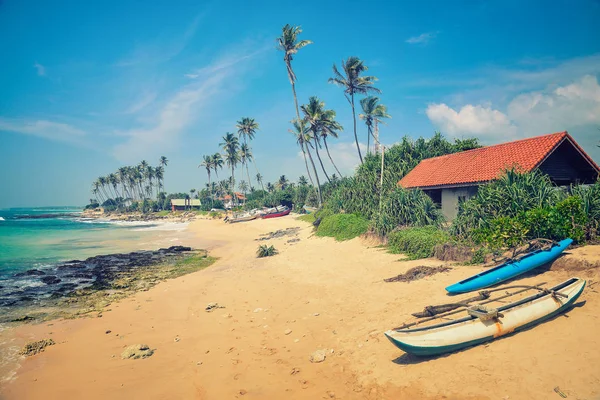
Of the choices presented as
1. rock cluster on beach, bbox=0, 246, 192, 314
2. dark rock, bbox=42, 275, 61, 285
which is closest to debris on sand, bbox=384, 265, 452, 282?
rock cluster on beach, bbox=0, 246, 192, 314

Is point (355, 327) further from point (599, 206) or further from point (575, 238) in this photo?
point (599, 206)

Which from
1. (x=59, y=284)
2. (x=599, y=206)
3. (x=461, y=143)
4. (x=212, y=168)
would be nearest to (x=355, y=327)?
(x=599, y=206)

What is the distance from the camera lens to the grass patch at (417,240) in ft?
38.3

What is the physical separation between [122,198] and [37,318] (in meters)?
123

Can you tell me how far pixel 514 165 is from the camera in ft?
44.3

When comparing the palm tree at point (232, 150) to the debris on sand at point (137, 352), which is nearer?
the debris on sand at point (137, 352)

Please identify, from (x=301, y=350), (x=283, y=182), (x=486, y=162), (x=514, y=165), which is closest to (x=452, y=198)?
(x=486, y=162)

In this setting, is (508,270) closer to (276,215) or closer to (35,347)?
(35,347)

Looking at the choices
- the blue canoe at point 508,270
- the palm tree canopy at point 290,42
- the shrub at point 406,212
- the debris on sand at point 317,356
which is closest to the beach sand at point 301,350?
the debris on sand at point 317,356

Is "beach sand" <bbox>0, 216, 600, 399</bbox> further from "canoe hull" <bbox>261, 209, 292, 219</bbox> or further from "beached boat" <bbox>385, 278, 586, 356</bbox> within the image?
"canoe hull" <bbox>261, 209, 292, 219</bbox>

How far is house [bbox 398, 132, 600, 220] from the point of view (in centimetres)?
1430

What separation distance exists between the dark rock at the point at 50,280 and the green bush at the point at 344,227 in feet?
50.3

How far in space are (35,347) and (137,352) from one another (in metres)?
3.04

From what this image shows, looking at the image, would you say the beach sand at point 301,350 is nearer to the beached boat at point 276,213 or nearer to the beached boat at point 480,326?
the beached boat at point 480,326
